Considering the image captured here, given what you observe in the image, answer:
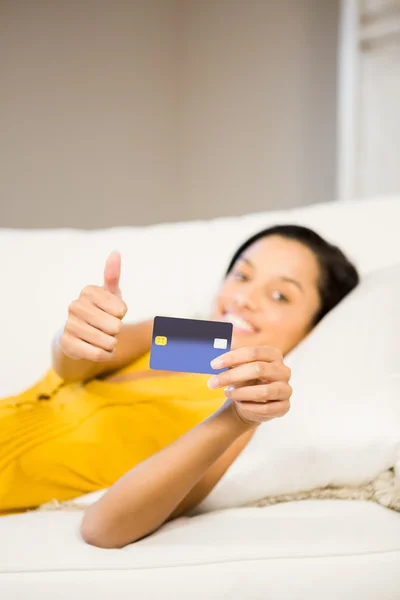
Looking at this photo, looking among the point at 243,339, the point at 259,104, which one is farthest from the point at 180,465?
the point at 259,104

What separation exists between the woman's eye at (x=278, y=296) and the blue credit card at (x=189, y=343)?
0.45 m

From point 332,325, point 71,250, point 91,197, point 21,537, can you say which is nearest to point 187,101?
point 91,197

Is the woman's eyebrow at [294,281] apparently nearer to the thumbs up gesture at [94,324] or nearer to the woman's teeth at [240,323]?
the woman's teeth at [240,323]

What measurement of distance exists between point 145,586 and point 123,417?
0.37 metres

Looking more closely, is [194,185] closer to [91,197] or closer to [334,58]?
[91,197]

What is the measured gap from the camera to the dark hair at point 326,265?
1.33m

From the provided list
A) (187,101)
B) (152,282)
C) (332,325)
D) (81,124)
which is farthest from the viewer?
(187,101)

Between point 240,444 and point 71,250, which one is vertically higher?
point 71,250

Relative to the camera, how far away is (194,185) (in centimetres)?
310

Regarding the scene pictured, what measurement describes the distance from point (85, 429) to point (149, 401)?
4.4 inches

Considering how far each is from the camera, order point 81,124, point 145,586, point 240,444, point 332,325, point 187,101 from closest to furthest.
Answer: point 145,586, point 240,444, point 332,325, point 81,124, point 187,101

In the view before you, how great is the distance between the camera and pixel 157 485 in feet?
2.86

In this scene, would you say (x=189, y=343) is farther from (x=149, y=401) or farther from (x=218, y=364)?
(x=149, y=401)

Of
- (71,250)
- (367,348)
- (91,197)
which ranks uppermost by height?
(91,197)
